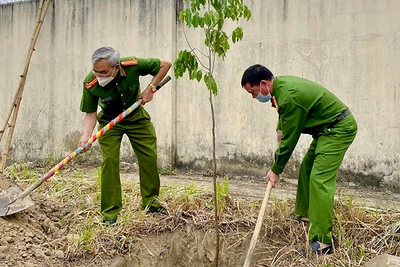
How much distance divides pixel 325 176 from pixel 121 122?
1.86m

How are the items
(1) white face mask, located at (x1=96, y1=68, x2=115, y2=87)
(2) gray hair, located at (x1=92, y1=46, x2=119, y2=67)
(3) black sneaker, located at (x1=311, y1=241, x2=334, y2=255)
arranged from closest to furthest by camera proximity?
(3) black sneaker, located at (x1=311, y1=241, x2=334, y2=255) → (2) gray hair, located at (x1=92, y1=46, x2=119, y2=67) → (1) white face mask, located at (x1=96, y1=68, x2=115, y2=87)

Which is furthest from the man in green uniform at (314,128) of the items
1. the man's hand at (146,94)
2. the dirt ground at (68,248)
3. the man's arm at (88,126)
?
the man's arm at (88,126)

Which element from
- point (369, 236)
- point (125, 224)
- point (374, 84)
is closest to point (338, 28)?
point (374, 84)

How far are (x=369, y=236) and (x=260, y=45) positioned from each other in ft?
10.1

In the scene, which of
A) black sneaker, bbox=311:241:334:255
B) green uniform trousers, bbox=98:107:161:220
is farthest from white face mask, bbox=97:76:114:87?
black sneaker, bbox=311:241:334:255

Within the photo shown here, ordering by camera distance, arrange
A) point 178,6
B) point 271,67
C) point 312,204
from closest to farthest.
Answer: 1. point 312,204
2. point 271,67
3. point 178,6

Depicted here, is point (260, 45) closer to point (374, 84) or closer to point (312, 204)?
point (374, 84)

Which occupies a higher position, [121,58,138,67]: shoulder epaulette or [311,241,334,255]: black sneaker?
[121,58,138,67]: shoulder epaulette

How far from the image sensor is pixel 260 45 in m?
6.32

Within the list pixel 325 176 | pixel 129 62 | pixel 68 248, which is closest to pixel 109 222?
pixel 68 248

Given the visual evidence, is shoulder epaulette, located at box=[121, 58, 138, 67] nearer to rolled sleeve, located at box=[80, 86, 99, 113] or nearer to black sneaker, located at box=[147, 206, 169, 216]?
rolled sleeve, located at box=[80, 86, 99, 113]

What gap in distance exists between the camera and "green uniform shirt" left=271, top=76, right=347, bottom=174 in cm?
368

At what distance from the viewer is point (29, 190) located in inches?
170

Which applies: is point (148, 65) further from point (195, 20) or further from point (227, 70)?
point (227, 70)
